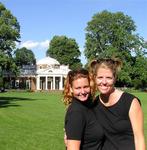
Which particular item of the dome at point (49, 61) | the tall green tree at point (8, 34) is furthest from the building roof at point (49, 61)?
the tall green tree at point (8, 34)

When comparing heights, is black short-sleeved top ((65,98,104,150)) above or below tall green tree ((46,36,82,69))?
below

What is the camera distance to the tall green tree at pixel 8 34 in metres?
58.8

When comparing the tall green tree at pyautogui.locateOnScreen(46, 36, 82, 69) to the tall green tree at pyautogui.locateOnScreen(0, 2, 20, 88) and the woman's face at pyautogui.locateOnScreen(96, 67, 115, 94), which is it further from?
the woman's face at pyautogui.locateOnScreen(96, 67, 115, 94)

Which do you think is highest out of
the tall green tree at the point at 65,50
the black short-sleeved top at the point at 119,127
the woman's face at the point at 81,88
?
the tall green tree at the point at 65,50

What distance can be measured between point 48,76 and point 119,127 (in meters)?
117

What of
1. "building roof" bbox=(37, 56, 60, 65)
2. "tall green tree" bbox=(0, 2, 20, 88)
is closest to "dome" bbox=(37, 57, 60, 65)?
"building roof" bbox=(37, 56, 60, 65)

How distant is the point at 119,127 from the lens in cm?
426

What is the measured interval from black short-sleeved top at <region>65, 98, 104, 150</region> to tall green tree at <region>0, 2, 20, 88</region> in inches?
2135

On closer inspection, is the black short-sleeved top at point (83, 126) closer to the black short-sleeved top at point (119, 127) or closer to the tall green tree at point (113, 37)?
the black short-sleeved top at point (119, 127)

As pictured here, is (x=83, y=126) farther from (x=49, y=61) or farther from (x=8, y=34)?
(x=49, y=61)

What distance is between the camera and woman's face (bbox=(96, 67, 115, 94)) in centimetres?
424

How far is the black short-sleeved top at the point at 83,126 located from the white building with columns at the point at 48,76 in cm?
11351

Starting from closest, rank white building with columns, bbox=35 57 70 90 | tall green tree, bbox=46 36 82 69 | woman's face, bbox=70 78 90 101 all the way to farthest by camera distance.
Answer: woman's face, bbox=70 78 90 101, tall green tree, bbox=46 36 82 69, white building with columns, bbox=35 57 70 90

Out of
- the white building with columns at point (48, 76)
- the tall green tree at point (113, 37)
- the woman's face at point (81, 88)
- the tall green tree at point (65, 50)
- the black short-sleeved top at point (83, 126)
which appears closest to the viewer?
the black short-sleeved top at point (83, 126)
